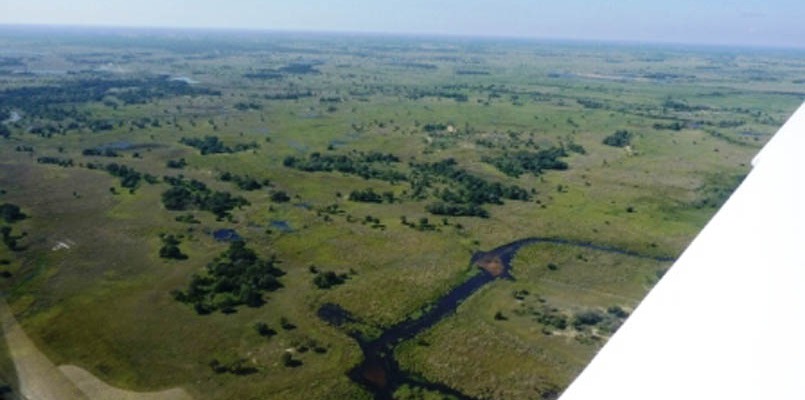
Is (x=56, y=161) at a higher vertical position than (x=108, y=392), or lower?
higher

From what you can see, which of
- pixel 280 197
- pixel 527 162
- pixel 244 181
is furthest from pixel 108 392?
pixel 527 162

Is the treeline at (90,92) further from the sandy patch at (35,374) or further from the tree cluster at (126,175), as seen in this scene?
the sandy patch at (35,374)

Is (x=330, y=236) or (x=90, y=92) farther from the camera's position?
(x=90, y=92)

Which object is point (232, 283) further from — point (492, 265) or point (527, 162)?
point (527, 162)

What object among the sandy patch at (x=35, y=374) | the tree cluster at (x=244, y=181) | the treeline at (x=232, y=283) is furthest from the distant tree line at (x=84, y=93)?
the sandy patch at (x=35, y=374)

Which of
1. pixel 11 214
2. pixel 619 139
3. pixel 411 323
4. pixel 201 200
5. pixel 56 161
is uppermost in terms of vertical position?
pixel 619 139

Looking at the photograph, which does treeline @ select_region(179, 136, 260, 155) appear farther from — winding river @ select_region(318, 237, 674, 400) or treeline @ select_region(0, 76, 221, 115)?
winding river @ select_region(318, 237, 674, 400)
